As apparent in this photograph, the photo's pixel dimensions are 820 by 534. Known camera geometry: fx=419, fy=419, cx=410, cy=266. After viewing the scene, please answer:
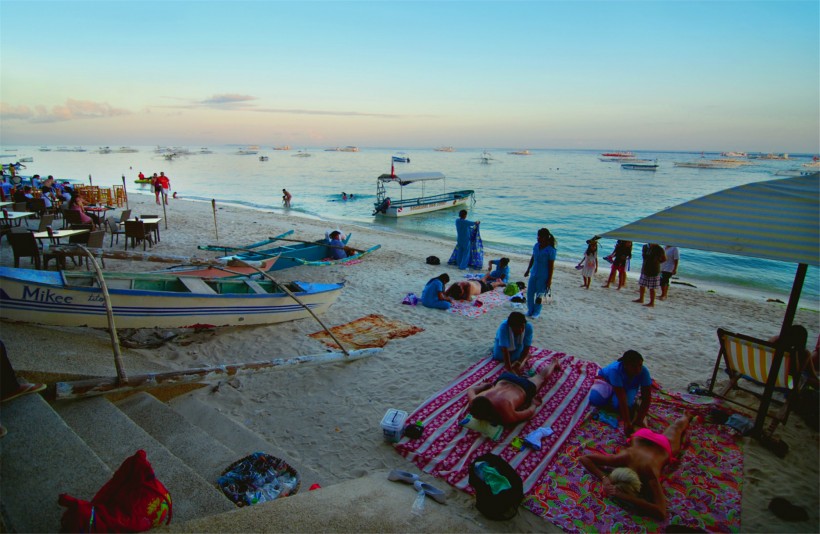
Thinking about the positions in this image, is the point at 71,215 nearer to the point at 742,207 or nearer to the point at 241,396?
the point at 241,396

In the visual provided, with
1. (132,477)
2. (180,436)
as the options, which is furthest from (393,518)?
(180,436)

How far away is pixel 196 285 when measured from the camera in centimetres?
672

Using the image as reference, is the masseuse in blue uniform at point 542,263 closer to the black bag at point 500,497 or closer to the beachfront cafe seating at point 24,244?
the black bag at point 500,497

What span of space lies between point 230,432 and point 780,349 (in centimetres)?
552

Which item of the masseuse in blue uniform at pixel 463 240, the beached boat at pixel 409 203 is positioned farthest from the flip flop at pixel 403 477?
the beached boat at pixel 409 203

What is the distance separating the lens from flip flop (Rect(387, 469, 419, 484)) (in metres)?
3.67

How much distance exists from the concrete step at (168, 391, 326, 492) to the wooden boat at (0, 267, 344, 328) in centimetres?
151

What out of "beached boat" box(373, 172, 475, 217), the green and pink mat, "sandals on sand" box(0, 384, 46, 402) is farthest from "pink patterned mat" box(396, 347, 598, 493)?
"beached boat" box(373, 172, 475, 217)

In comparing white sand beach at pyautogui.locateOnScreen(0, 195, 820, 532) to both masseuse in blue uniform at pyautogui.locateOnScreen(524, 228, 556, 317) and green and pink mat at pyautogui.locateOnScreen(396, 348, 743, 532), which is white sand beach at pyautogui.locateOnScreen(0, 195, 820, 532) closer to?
green and pink mat at pyautogui.locateOnScreen(396, 348, 743, 532)

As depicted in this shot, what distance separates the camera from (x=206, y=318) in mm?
6316

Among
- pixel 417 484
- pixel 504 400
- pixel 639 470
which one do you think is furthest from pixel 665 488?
pixel 417 484

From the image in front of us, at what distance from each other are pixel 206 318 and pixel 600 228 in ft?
79.6

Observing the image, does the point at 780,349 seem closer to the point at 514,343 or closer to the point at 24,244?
the point at 514,343

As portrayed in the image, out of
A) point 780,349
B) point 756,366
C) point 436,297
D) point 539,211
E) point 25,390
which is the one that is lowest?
point 539,211
